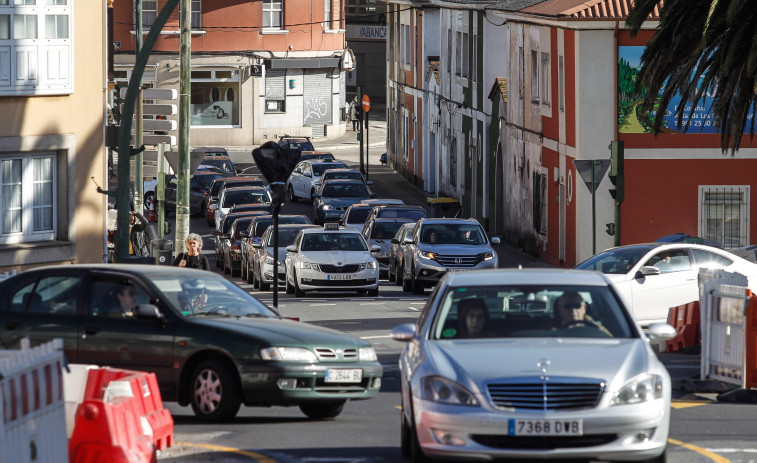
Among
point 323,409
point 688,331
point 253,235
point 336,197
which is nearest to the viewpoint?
point 323,409

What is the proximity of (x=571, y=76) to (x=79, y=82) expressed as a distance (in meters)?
15.6

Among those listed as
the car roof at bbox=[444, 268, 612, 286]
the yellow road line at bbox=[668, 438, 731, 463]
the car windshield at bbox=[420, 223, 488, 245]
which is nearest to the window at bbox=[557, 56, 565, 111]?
the car windshield at bbox=[420, 223, 488, 245]

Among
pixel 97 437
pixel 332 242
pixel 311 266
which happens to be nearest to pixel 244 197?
pixel 332 242

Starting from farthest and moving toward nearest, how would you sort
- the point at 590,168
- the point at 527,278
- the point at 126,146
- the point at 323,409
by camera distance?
1. the point at 590,168
2. the point at 126,146
3. the point at 323,409
4. the point at 527,278

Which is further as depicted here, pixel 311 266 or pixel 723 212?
pixel 723 212

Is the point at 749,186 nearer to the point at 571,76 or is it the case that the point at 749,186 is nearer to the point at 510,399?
the point at 571,76

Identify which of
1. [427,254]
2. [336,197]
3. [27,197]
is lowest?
[427,254]

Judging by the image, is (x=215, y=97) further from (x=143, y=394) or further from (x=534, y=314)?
(x=534, y=314)

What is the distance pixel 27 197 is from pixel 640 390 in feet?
54.4

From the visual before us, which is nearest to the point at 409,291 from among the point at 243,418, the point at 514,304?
the point at 243,418

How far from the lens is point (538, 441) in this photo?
9.30m

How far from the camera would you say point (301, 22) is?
75562 millimetres

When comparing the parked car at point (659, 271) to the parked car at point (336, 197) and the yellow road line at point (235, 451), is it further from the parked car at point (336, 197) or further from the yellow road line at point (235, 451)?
the parked car at point (336, 197)

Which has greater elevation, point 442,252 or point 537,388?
point 537,388
